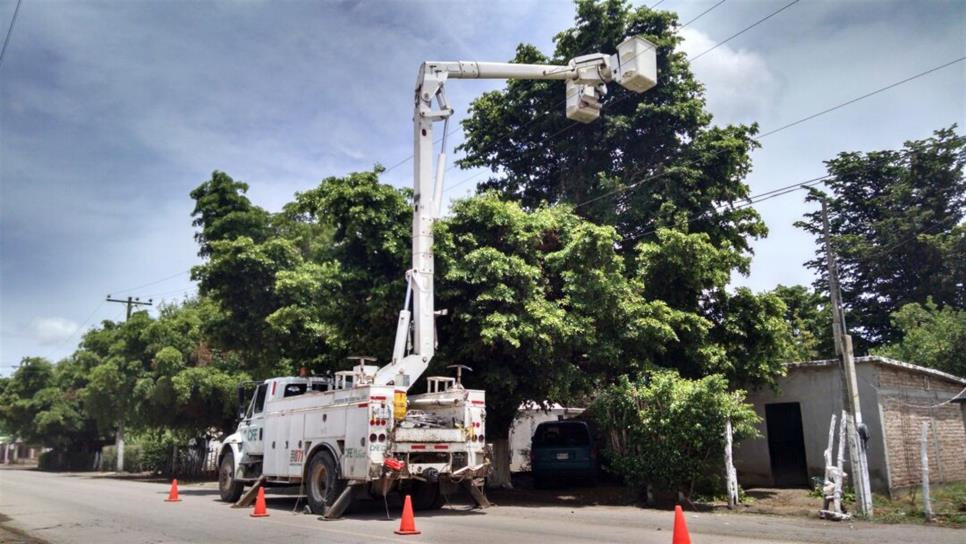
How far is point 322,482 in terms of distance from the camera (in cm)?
1304

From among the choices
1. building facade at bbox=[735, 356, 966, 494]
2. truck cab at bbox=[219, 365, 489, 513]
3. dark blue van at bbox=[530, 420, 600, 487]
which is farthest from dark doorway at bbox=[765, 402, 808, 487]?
truck cab at bbox=[219, 365, 489, 513]

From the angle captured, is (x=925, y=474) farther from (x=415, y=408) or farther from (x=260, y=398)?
(x=260, y=398)

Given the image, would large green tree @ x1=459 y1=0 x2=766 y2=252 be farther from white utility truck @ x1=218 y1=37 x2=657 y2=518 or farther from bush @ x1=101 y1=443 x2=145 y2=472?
bush @ x1=101 y1=443 x2=145 y2=472

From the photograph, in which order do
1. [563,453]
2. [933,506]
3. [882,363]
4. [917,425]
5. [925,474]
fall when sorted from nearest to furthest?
[925,474] → [933,506] → [882,363] → [917,425] → [563,453]

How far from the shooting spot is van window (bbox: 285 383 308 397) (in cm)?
1577

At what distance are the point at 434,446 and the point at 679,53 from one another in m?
17.9

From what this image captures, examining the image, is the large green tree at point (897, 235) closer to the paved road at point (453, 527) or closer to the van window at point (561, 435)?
the van window at point (561, 435)

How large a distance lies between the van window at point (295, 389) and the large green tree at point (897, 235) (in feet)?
92.2

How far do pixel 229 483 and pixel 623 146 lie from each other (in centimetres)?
1624

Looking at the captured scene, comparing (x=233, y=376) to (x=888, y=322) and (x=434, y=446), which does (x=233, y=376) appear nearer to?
(x=434, y=446)

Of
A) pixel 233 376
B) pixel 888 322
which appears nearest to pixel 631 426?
pixel 233 376

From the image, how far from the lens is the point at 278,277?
2019 centimetres

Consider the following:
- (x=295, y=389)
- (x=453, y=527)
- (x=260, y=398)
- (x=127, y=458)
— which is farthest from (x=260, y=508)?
(x=127, y=458)

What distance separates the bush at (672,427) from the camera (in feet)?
46.3
